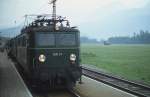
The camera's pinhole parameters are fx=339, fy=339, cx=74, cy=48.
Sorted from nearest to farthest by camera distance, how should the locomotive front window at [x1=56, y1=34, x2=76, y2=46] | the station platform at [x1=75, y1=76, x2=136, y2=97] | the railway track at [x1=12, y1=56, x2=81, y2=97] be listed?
the station platform at [x1=75, y1=76, x2=136, y2=97], the railway track at [x1=12, y1=56, x2=81, y2=97], the locomotive front window at [x1=56, y1=34, x2=76, y2=46]

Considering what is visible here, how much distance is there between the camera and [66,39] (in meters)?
14.7

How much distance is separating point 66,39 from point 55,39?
0.50 m

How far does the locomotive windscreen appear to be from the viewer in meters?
14.4

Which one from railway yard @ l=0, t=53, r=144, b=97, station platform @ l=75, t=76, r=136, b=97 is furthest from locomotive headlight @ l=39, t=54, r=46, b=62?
station platform @ l=75, t=76, r=136, b=97

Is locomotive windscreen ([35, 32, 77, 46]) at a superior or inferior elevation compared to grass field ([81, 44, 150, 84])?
superior

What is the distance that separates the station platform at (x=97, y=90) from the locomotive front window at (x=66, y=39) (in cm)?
217

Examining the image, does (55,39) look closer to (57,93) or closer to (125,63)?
(57,93)

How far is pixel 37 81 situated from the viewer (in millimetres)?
14430

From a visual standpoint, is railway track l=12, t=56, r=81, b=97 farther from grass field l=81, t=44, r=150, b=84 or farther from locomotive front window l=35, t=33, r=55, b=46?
grass field l=81, t=44, r=150, b=84

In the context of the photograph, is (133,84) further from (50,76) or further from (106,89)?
(50,76)

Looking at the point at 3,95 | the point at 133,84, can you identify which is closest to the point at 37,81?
the point at 3,95

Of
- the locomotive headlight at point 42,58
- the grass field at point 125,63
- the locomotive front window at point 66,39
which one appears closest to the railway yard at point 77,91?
the locomotive headlight at point 42,58

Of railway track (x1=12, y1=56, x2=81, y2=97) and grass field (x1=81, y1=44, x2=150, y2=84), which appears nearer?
railway track (x1=12, y1=56, x2=81, y2=97)

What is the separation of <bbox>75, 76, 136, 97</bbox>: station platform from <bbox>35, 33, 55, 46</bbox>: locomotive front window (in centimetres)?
251
